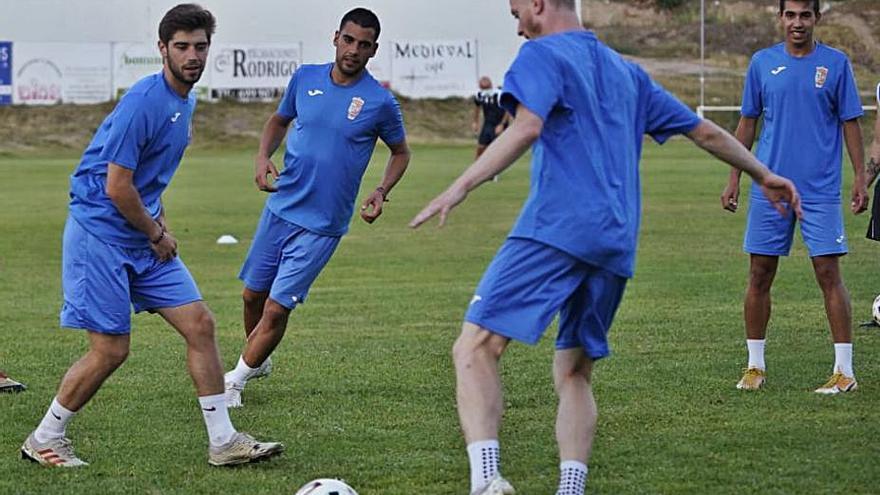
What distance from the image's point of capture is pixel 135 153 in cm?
656

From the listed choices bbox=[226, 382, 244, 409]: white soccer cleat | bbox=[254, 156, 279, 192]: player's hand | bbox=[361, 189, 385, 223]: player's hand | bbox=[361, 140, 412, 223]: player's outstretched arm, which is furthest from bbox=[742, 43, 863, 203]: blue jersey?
bbox=[226, 382, 244, 409]: white soccer cleat

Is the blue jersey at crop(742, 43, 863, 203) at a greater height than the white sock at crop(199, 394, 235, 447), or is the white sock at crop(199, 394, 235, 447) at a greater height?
the blue jersey at crop(742, 43, 863, 203)

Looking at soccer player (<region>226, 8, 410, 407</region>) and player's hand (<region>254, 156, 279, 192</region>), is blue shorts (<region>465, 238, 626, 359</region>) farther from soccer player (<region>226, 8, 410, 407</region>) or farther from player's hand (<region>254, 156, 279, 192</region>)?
player's hand (<region>254, 156, 279, 192</region>)

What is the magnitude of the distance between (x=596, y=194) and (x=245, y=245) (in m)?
14.0

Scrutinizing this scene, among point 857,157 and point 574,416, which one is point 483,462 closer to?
point 574,416

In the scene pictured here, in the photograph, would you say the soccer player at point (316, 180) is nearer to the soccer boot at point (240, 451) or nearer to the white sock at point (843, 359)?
the soccer boot at point (240, 451)

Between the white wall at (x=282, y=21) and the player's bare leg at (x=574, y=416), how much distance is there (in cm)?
4836

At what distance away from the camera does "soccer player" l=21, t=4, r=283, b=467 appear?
660 centimetres

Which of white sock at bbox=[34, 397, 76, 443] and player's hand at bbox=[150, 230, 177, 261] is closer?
player's hand at bbox=[150, 230, 177, 261]

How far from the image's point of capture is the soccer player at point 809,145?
8.68 meters

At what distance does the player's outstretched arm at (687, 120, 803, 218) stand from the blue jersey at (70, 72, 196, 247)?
7.79ft

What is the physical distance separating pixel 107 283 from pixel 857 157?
4.58 metres

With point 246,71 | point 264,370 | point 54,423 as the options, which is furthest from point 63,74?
point 54,423

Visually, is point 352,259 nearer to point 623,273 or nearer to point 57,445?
point 57,445
